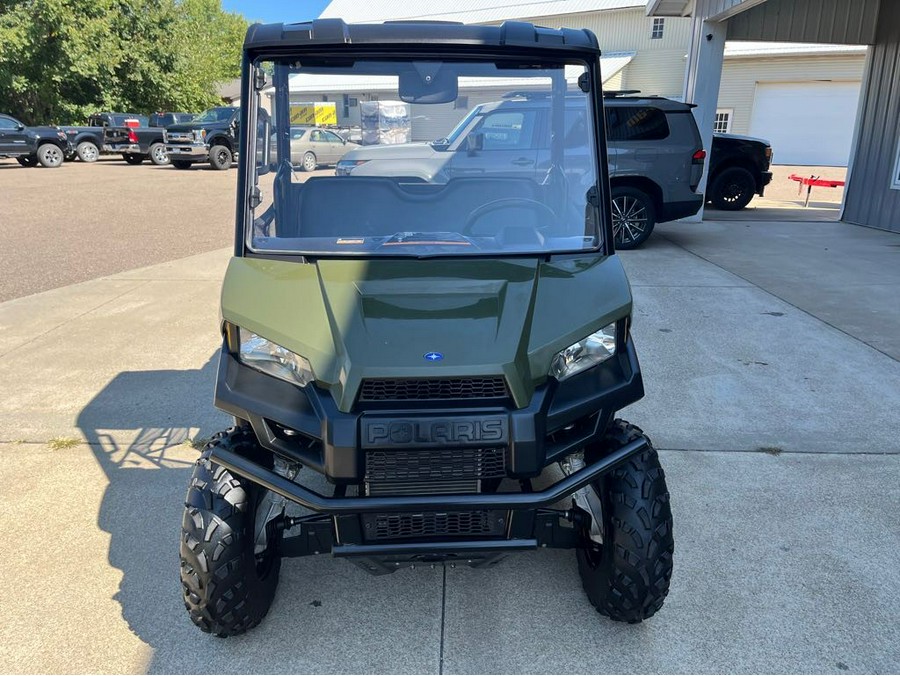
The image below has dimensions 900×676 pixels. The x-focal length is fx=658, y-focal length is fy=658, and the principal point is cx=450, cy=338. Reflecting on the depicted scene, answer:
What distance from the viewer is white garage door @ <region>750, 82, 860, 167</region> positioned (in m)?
24.8

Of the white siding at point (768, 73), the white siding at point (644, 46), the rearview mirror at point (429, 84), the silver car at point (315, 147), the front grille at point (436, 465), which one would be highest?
the white siding at point (644, 46)

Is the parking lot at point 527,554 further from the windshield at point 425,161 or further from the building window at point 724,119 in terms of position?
the building window at point 724,119

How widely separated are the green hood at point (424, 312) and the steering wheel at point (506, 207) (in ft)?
1.07

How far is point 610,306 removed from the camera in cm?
229

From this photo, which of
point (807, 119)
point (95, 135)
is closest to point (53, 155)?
point (95, 135)

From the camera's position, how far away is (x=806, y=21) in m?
10.8

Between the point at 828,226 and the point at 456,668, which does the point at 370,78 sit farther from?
the point at 828,226

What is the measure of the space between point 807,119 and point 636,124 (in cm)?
2081

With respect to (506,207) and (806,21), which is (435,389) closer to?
(506,207)

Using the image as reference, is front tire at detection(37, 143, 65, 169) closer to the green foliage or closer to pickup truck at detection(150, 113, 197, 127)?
pickup truck at detection(150, 113, 197, 127)

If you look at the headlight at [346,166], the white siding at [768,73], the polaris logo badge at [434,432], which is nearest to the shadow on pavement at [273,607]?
the polaris logo badge at [434,432]

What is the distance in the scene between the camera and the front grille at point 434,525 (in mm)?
2121

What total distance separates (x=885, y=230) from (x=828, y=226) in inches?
33.7

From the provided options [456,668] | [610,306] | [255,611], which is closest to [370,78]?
[610,306]
